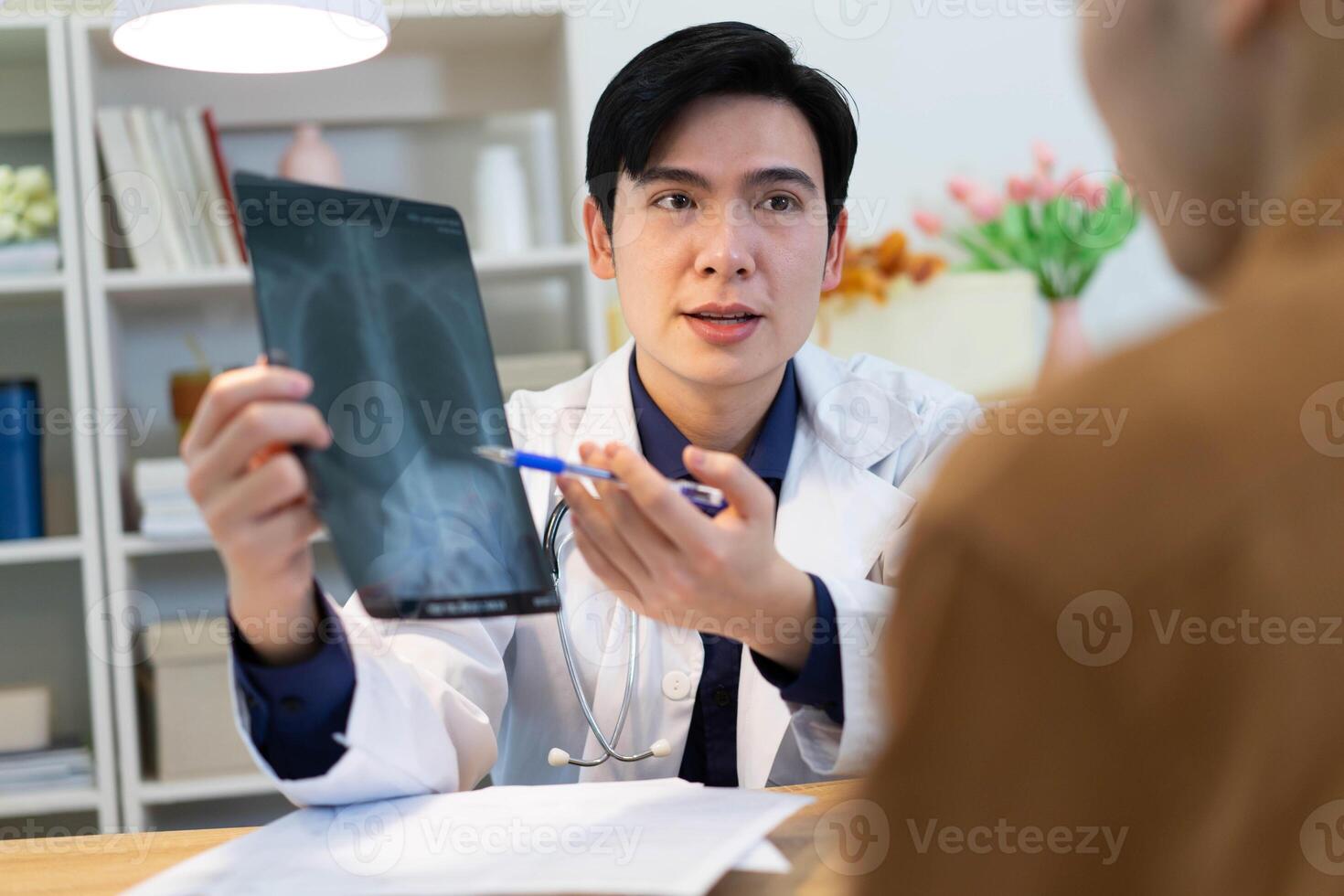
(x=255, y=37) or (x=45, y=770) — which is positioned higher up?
(x=255, y=37)

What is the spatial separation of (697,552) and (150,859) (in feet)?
1.50

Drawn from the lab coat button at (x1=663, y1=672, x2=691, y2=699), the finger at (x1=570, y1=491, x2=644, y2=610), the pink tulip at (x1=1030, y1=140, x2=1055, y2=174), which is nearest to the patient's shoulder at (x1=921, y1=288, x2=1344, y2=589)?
the finger at (x1=570, y1=491, x2=644, y2=610)

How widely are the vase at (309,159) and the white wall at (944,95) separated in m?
0.68

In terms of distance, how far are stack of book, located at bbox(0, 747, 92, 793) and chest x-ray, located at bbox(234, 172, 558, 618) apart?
1752 millimetres

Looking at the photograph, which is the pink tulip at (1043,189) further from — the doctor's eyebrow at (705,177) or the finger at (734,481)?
the finger at (734,481)

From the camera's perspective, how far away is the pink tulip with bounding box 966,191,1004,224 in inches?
101

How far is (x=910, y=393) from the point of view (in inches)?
61.4

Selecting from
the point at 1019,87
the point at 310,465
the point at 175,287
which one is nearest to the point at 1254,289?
the point at 310,465

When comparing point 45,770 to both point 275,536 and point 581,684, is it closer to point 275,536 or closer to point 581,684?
point 581,684

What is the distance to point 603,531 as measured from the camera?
0.90 meters

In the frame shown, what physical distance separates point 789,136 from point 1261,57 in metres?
1.12

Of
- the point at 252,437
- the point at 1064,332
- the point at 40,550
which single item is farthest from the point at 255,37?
the point at 1064,332

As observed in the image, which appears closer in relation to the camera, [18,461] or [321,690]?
[321,690]

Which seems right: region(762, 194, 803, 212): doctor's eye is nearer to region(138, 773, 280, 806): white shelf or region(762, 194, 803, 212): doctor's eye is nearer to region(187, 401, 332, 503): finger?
region(187, 401, 332, 503): finger
